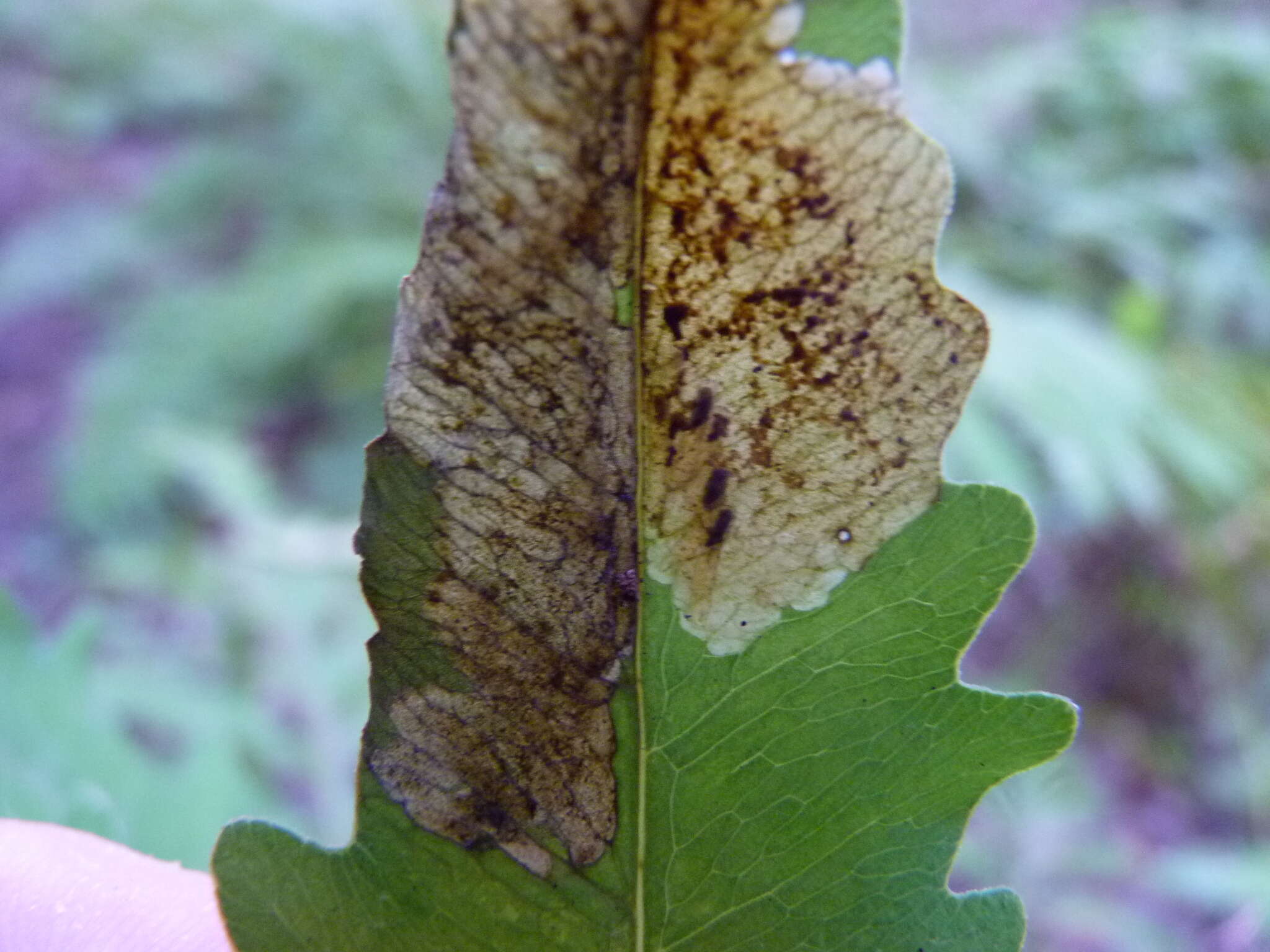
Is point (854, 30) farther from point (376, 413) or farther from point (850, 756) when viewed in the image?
point (376, 413)

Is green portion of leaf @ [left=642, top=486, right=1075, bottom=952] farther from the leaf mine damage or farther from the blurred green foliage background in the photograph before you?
the blurred green foliage background

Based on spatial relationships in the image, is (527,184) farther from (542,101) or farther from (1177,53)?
(1177,53)

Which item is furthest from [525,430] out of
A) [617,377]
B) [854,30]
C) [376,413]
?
[376,413]

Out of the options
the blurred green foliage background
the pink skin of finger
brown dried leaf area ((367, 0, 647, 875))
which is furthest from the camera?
the blurred green foliage background

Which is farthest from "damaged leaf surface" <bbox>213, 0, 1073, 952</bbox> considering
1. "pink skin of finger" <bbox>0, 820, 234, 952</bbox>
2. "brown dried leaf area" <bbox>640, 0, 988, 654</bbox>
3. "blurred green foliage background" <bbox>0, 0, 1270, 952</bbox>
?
"blurred green foliage background" <bbox>0, 0, 1270, 952</bbox>

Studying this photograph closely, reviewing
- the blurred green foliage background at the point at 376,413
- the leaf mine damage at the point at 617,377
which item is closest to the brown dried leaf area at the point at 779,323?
the leaf mine damage at the point at 617,377

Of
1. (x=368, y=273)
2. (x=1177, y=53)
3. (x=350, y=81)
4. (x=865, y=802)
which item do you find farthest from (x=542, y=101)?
(x=1177, y=53)

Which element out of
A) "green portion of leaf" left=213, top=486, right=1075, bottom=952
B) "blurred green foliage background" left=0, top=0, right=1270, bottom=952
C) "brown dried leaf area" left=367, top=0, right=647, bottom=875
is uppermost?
"blurred green foliage background" left=0, top=0, right=1270, bottom=952
